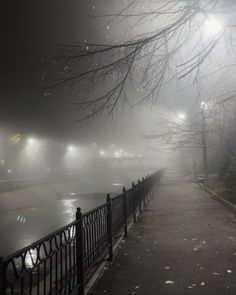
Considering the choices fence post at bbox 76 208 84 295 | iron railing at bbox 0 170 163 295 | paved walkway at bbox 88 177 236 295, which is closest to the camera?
iron railing at bbox 0 170 163 295

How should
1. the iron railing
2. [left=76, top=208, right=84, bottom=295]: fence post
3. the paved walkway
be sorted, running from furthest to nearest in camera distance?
the paved walkway < [left=76, top=208, right=84, bottom=295]: fence post < the iron railing

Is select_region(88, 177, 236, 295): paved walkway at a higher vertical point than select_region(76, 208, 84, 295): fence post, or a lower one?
lower

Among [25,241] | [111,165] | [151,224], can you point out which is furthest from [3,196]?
[111,165]

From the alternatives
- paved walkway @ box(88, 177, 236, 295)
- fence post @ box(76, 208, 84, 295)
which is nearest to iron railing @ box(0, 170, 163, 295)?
fence post @ box(76, 208, 84, 295)

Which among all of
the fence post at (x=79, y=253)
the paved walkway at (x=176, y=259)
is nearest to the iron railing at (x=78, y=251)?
the fence post at (x=79, y=253)

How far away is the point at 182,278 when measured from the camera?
6398mm

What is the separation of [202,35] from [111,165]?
459 ft

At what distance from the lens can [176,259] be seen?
7734mm

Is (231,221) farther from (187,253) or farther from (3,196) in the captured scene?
(3,196)

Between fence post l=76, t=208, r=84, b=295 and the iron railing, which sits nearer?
the iron railing

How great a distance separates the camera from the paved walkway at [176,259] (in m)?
6.00

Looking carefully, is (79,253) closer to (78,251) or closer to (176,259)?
(78,251)

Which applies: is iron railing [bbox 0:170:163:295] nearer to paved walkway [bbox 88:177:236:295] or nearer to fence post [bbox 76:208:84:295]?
fence post [bbox 76:208:84:295]

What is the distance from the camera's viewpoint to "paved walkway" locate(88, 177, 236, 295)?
600 centimetres
